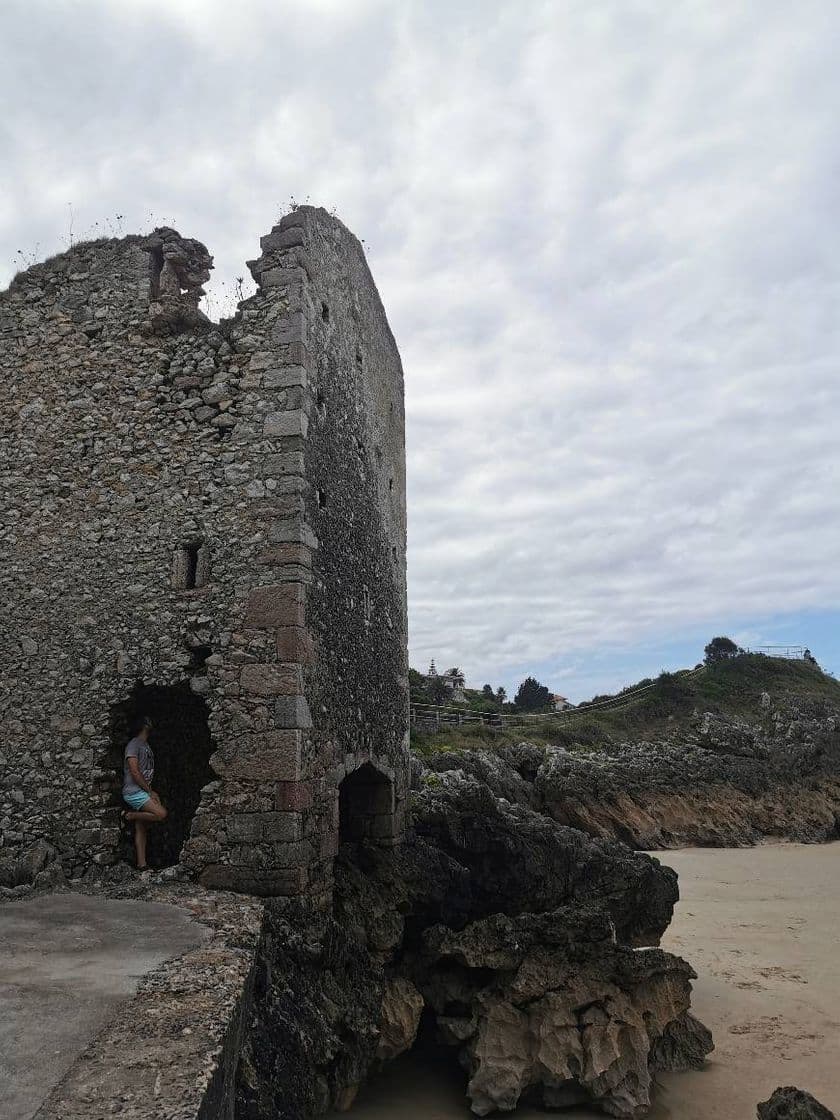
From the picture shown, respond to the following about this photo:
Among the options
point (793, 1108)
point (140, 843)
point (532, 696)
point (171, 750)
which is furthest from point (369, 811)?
point (532, 696)

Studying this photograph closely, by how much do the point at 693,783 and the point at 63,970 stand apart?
2546 cm

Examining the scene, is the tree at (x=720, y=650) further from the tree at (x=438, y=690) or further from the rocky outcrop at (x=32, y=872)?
the rocky outcrop at (x=32, y=872)

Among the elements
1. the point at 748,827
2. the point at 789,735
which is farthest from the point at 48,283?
the point at 789,735

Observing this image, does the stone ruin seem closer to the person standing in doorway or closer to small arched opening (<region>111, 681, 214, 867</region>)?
small arched opening (<region>111, 681, 214, 867</region>)

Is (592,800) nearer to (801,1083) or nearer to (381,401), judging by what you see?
(801,1083)

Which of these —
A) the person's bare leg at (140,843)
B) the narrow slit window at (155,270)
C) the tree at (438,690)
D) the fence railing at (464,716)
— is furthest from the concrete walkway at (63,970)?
the tree at (438,690)

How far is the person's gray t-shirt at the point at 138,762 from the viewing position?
6.85 meters

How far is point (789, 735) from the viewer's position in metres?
31.0

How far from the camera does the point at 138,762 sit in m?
6.89

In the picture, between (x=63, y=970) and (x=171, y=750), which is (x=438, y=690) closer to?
(x=171, y=750)

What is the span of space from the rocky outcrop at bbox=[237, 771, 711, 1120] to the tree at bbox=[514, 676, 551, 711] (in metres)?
34.5

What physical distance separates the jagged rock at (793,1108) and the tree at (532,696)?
36.9 meters

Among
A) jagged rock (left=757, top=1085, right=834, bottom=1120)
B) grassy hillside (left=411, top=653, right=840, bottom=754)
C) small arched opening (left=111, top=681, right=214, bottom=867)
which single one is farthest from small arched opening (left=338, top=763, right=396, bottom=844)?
grassy hillside (left=411, top=653, right=840, bottom=754)

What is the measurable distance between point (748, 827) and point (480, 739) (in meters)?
9.04
